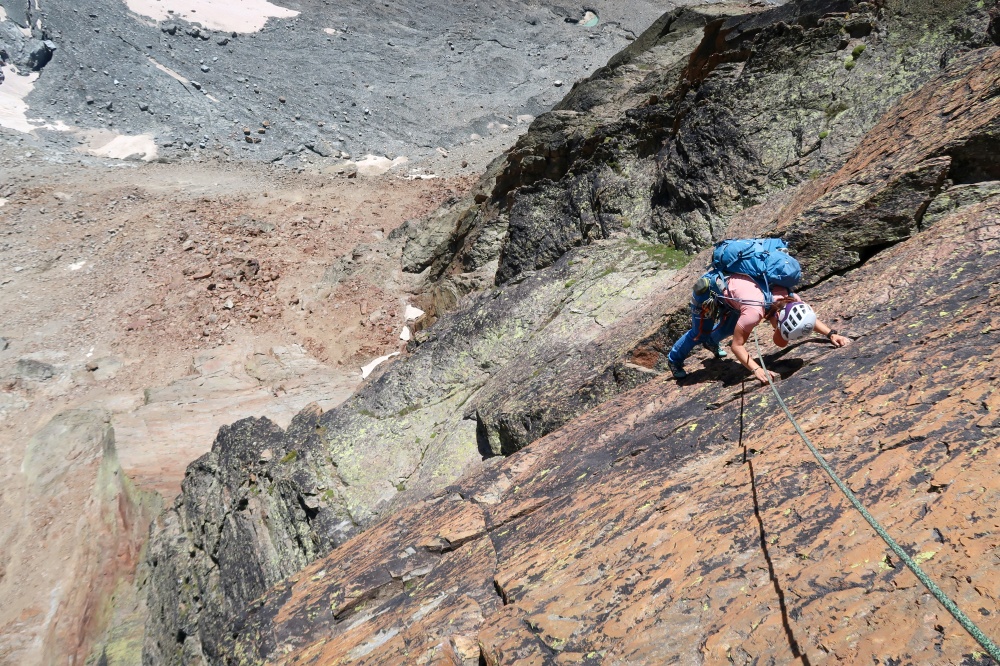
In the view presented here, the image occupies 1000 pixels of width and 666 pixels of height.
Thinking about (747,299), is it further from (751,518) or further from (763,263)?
(751,518)

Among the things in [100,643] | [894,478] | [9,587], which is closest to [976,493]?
[894,478]

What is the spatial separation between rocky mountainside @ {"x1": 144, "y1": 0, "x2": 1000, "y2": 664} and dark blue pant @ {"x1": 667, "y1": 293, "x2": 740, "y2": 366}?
1.19 ft

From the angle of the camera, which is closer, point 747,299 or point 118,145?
point 747,299

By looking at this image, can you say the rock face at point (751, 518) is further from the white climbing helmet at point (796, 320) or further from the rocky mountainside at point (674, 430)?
the white climbing helmet at point (796, 320)

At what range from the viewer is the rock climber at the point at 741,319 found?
5.14 meters

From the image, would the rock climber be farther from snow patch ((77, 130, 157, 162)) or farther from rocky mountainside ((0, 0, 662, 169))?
snow patch ((77, 130, 157, 162))

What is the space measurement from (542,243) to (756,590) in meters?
10.5

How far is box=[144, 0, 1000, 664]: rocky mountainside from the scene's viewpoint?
333 cm

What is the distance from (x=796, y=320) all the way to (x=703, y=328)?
3.55 ft

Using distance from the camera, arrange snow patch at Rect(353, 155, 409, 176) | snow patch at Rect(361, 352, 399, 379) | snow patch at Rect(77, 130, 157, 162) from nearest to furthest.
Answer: snow patch at Rect(361, 352, 399, 379)
snow patch at Rect(77, 130, 157, 162)
snow patch at Rect(353, 155, 409, 176)

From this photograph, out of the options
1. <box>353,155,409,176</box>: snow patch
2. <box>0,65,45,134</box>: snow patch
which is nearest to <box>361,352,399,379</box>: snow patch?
<box>353,155,409,176</box>: snow patch

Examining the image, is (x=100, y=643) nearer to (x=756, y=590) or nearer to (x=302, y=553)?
(x=302, y=553)

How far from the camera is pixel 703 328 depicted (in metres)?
6.05

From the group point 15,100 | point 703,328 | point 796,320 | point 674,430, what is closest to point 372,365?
point 703,328
